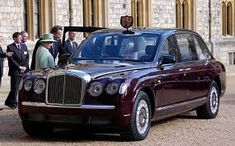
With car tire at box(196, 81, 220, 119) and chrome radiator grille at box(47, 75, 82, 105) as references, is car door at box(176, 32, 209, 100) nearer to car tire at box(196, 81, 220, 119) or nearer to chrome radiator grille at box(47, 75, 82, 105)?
car tire at box(196, 81, 220, 119)

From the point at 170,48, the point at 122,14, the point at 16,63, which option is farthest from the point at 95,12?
the point at 170,48

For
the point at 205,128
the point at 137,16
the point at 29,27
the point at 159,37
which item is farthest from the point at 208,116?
the point at 137,16

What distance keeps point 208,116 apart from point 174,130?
1.67m

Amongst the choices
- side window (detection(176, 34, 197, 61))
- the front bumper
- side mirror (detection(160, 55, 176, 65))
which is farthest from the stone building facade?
the front bumper

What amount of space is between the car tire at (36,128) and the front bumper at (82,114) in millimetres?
319

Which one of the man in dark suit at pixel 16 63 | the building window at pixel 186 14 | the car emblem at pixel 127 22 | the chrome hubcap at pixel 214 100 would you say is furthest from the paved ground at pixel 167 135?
the building window at pixel 186 14

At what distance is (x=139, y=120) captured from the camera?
9.12 meters

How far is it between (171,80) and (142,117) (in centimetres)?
110

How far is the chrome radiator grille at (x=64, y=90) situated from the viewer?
8805 mm

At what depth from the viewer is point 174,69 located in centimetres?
1024

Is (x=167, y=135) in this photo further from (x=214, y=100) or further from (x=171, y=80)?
(x=214, y=100)

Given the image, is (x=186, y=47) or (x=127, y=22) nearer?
(x=127, y=22)

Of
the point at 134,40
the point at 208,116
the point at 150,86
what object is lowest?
the point at 208,116

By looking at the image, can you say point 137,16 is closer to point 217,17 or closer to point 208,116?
point 217,17
